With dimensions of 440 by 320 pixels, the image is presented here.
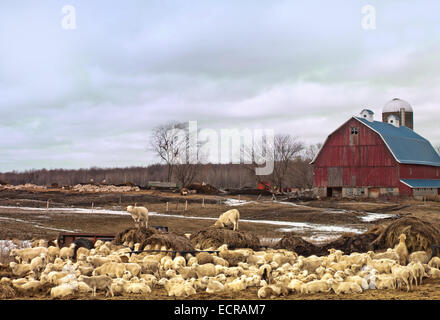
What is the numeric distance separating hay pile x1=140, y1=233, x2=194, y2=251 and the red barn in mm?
44304

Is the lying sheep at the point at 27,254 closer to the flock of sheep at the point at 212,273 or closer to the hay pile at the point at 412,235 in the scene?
the flock of sheep at the point at 212,273

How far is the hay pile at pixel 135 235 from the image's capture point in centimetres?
1641

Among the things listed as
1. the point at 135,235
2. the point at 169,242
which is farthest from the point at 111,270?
the point at 135,235

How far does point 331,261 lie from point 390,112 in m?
71.0

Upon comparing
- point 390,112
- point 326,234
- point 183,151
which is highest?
point 390,112

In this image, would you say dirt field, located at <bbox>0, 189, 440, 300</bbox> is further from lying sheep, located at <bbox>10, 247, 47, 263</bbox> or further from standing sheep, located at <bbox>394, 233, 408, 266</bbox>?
lying sheep, located at <bbox>10, 247, 47, 263</bbox>

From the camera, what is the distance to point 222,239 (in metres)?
17.0

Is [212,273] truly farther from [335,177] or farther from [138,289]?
[335,177]

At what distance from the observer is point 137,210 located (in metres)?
23.1

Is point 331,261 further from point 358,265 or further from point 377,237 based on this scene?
point 377,237

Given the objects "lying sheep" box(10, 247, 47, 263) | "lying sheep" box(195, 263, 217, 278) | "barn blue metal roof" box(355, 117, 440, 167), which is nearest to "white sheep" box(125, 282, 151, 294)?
"lying sheep" box(195, 263, 217, 278)

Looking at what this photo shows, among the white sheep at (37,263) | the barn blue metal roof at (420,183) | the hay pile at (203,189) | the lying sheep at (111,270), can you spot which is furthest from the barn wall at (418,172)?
the lying sheep at (111,270)

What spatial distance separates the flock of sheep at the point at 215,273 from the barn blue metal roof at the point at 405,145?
44590 millimetres
